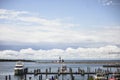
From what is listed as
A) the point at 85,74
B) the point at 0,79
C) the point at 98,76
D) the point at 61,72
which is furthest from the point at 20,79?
the point at 98,76

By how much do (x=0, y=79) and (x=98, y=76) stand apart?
343 inches

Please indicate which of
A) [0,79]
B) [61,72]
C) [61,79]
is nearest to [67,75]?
[61,72]

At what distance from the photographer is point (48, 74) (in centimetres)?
3120

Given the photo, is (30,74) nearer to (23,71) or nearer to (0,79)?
(23,71)

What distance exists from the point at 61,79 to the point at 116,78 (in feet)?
22.8

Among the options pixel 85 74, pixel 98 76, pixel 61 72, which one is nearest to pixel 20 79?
pixel 61 72

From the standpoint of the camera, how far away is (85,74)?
31.2 metres

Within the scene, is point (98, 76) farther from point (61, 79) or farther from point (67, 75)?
point (67, 75)

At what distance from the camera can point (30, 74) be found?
31.4 metres

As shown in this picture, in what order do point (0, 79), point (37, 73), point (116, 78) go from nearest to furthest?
1. point (116, 78)
2. point (0, 79)
3. point (37, 73)

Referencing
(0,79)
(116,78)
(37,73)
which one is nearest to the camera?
(116,78)

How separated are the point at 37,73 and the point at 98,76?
8.41m

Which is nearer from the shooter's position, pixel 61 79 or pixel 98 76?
pixel 98 76

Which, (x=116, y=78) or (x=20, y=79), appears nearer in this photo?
(x=116, y=78)
